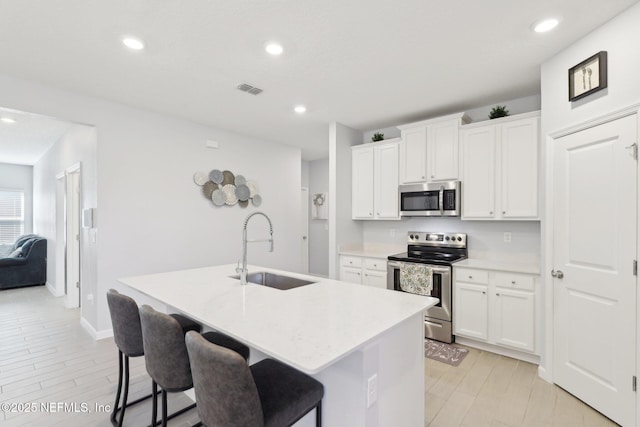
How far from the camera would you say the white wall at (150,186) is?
3369 millimetres

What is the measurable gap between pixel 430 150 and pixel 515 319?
2.02 m

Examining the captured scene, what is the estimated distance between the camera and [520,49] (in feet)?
7.90

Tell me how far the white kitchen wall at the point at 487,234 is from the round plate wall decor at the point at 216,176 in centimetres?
252

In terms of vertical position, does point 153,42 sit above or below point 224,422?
above

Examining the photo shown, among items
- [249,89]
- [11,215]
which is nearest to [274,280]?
[249,89]

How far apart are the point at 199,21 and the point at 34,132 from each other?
14.9 feet

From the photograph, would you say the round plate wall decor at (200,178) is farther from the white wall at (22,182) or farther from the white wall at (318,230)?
the white wall at (22,182)

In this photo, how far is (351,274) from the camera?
4.20 metres

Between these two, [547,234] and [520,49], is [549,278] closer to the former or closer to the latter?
[547,234]

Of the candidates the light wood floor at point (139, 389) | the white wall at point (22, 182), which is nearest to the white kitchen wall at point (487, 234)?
A: the light wood floor at point (139, 389)

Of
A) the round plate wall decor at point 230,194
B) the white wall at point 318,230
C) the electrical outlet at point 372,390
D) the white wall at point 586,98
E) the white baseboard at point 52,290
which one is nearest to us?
the electrical outlet at point 372,390

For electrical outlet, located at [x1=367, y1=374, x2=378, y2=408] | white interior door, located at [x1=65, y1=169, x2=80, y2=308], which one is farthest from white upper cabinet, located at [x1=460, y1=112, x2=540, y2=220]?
white interior door, located at [x1=65, y1=169, x2=80, y2=308]

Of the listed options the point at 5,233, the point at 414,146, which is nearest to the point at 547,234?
the point at 414,146

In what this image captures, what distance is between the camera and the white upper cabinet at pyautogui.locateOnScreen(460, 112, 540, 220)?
120 inches
